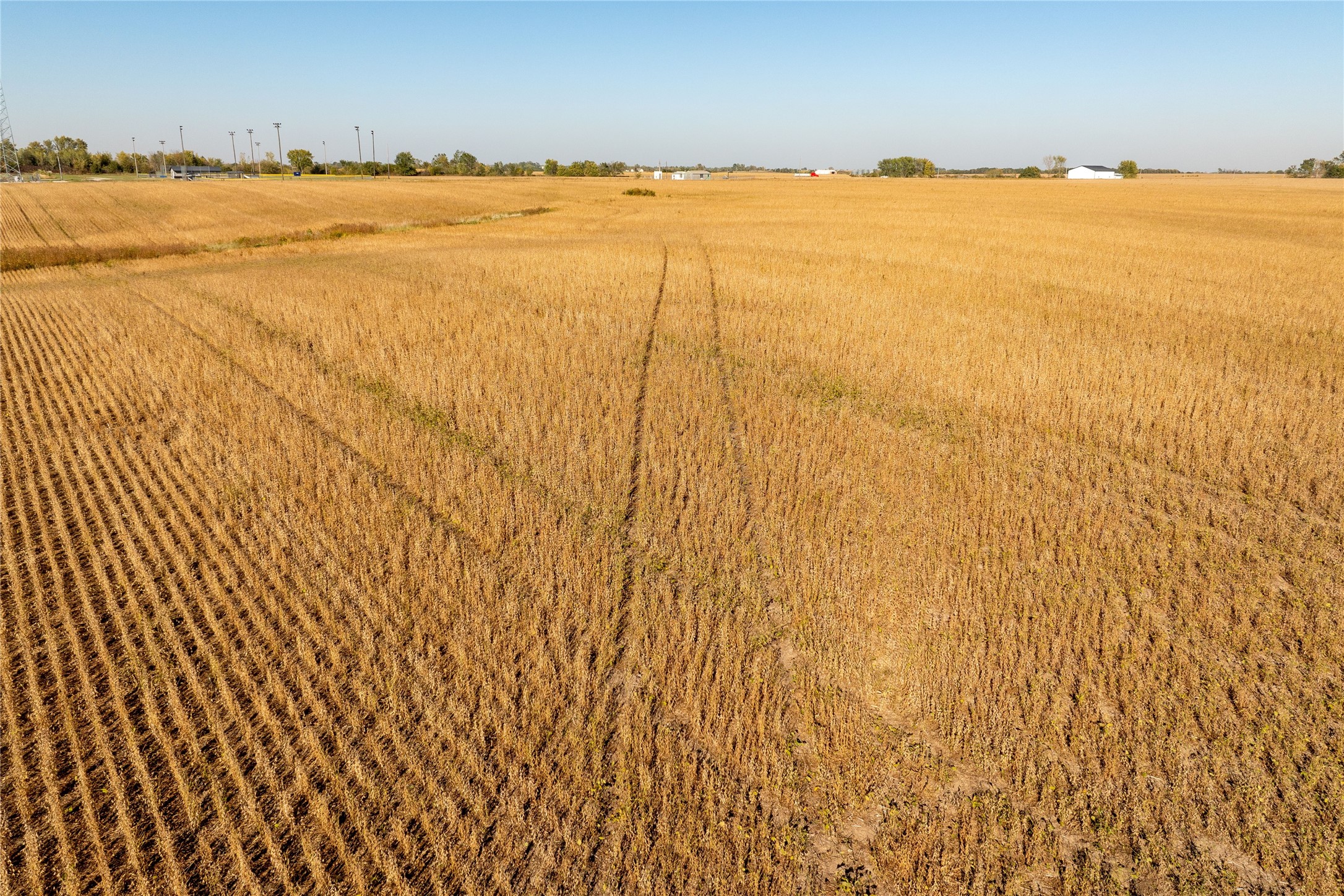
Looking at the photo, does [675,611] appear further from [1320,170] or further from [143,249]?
[1320,170]

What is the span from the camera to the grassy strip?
2723 centimetres

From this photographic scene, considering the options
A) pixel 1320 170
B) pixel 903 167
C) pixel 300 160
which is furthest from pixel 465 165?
pixel 1320 170

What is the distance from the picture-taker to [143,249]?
29188 mm

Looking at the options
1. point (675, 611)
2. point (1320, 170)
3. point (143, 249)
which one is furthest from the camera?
point (1320, 170)

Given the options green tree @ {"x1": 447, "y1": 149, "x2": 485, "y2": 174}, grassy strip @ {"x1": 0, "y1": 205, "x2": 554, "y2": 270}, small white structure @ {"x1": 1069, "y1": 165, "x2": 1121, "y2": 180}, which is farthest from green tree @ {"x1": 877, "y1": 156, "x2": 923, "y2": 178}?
grassy strip @ {"x1": 0, "y1": 205, "x2": 554, "y2": 270}

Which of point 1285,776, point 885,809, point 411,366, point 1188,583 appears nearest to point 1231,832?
point 1285,776

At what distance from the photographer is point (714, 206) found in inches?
2153

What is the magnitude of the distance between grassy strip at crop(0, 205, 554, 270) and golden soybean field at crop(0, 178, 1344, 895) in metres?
17.1

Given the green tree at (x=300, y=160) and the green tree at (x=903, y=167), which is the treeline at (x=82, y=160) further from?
the green tree at (x=903, y=167)

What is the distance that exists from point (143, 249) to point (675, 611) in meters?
33.1

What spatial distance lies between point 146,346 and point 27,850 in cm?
1264

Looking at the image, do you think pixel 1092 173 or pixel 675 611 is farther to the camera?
pixel 1092 173

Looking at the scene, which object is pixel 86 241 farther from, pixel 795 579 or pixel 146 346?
pixel 795 579

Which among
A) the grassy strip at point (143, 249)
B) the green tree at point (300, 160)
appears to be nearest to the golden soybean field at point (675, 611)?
the grassy strip at point (143, 249)
